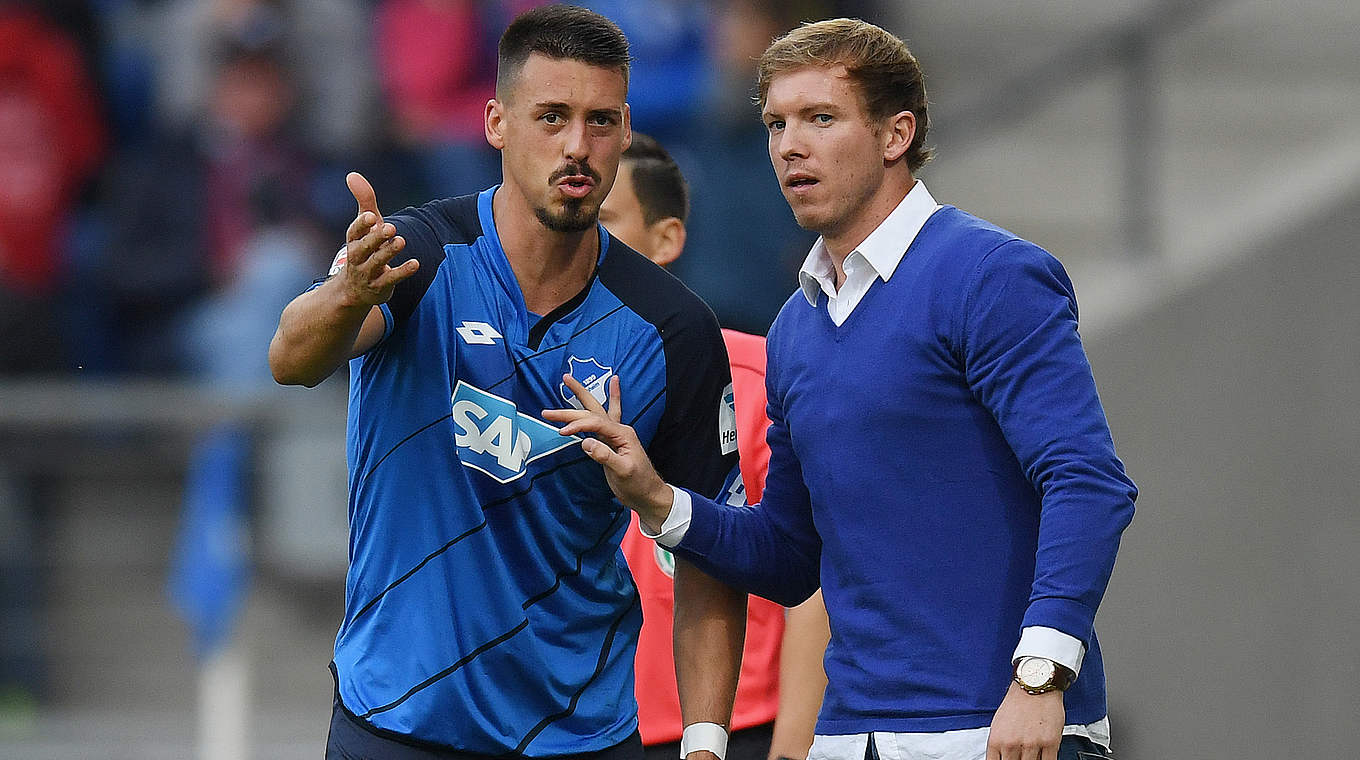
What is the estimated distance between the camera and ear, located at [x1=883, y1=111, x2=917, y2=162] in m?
3.80

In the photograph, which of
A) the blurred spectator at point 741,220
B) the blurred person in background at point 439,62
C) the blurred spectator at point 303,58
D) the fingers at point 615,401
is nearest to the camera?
the fingers at point 615,401

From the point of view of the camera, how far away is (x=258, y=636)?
836cm

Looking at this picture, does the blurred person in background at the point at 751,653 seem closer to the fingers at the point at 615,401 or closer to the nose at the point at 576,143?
the fingers at the point at 615,401

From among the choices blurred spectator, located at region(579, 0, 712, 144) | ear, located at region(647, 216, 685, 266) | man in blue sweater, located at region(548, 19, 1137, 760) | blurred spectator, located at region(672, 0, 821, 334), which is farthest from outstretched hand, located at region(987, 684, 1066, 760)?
blurred spectator, located at region(579, 0, 712, 144)

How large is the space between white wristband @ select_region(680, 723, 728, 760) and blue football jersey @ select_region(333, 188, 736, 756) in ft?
0.57

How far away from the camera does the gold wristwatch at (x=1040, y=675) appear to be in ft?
10.7

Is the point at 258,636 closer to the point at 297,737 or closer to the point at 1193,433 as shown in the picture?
the point at 297,737

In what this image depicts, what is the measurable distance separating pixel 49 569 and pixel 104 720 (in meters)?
0.73

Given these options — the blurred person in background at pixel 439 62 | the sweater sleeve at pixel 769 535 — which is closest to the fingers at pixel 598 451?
the sweater sleeve at pixel 769 535

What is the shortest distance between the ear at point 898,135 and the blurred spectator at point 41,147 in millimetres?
6130

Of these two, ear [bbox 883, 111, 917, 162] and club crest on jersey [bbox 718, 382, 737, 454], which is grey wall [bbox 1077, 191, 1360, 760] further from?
ear [bbox 883, 111, 917, 162]

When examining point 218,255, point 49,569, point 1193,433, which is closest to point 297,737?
point 49,569

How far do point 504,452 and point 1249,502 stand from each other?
5.96 meters

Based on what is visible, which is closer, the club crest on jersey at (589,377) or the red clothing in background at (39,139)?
the club crest on jersey at (589,377)
